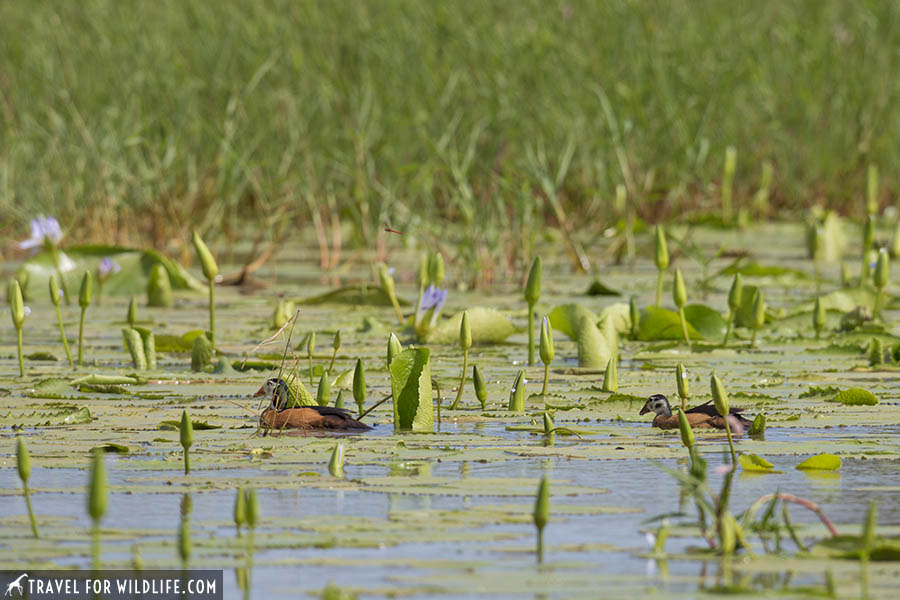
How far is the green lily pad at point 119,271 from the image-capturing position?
6020 mm

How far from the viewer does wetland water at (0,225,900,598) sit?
1.96 m

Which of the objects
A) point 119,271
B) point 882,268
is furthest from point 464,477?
point 119,271

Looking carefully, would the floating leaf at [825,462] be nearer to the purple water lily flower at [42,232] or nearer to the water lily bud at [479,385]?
the water lily bud at [479,385]

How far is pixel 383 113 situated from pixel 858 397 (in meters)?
4.71

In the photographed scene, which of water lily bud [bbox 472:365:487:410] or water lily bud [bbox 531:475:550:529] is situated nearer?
water lily bud [bbox 531:475:550:529]

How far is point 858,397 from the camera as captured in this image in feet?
11.0

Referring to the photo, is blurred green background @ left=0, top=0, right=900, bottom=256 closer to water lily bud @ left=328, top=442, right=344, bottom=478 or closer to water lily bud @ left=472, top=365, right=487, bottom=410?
water lily bud @ left=472, top=365, right=487, bottom=410

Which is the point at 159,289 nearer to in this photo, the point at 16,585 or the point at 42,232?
the point at 42,232

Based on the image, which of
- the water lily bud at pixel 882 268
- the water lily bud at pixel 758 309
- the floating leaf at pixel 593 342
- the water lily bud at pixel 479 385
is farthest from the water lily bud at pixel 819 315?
the water lily bud at pixel 479 385

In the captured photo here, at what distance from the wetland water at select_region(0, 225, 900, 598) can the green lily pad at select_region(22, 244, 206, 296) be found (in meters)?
1.48

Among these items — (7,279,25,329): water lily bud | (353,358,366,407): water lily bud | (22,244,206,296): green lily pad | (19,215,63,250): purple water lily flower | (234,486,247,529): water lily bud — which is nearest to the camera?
(234,486,247,529): water lily bud

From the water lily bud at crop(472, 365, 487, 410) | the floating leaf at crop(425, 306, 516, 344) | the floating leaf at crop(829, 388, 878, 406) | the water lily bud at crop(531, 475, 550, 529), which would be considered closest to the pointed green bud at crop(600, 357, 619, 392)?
the water lily bud at crop(472, 365, 487, 410)

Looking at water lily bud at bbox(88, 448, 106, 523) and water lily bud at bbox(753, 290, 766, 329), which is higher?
water lily bud at bbox(753, 290, 766, 329)

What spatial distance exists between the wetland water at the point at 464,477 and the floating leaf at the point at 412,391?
0.05 meters
